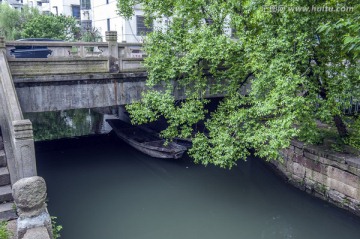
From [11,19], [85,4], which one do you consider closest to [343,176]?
[85,4]

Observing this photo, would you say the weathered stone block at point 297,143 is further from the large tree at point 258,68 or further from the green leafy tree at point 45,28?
the green leafy tree at point 45,28

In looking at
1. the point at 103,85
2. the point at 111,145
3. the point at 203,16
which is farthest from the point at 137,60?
the point at 111,145

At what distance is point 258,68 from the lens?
903cm

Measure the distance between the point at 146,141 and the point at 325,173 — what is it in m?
8.35

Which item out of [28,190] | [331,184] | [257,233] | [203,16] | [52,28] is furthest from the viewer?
[52,28]

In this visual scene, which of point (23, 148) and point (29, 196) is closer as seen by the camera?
point (29, 196)

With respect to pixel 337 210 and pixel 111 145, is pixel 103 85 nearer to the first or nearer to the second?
pixel 111 145

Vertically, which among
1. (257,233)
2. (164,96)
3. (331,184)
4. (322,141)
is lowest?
(257,233)

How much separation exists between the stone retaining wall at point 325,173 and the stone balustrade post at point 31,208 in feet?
22.0

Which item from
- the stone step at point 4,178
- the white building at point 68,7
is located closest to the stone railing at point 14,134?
the stone step at point 4,178

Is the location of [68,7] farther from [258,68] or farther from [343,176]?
[343,176]

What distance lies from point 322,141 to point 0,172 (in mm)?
9314

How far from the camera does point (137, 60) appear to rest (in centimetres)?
1141

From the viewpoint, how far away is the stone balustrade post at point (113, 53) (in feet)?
35.1
